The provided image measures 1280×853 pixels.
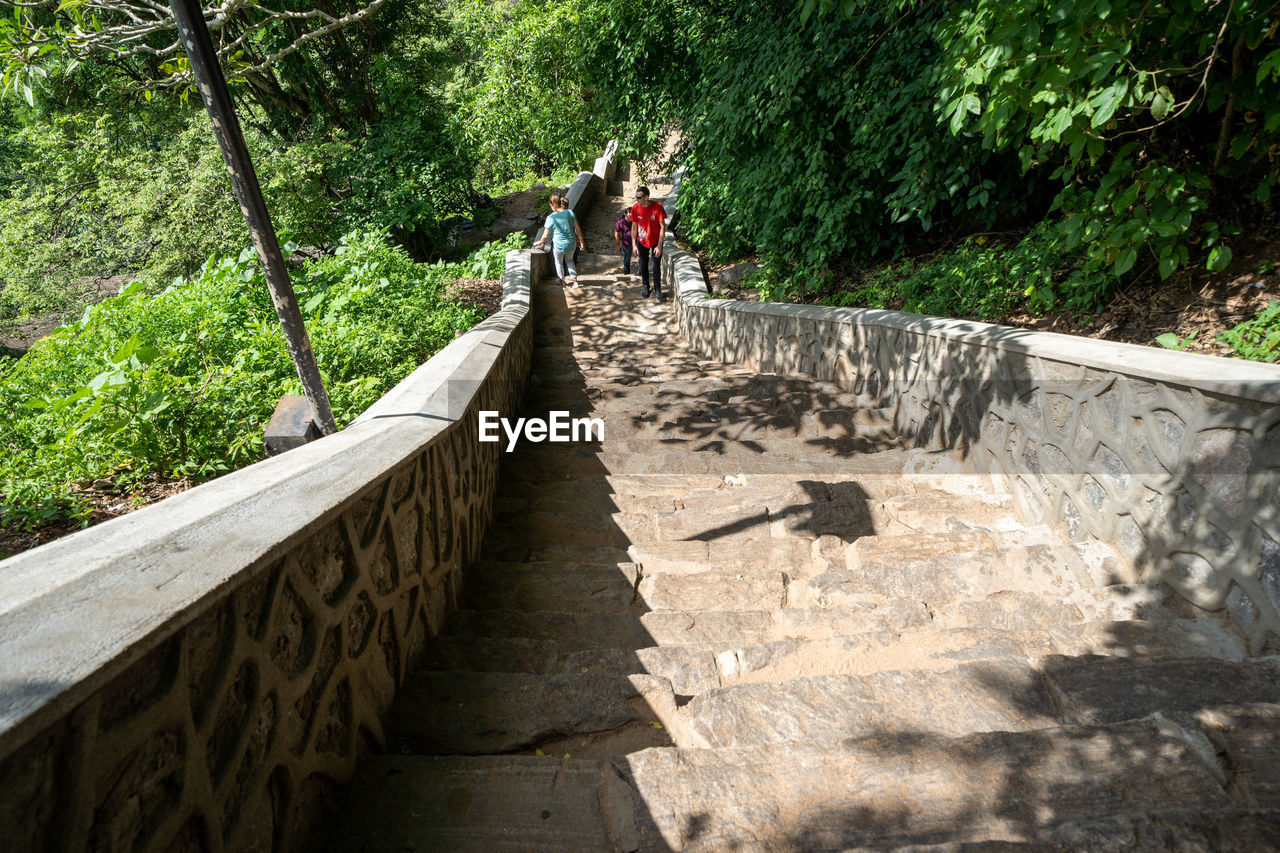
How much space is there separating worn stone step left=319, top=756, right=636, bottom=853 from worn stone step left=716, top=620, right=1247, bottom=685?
0.79m

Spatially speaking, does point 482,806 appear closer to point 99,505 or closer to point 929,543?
point 929,543

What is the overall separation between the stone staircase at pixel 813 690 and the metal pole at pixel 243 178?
4.21 feet


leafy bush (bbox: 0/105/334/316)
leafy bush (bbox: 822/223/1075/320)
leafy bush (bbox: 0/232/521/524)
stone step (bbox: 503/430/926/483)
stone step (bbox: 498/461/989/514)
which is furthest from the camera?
leafy bush (bbox: 0/105/334/316)

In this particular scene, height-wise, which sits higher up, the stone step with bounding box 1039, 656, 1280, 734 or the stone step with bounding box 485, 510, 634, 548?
the stone step with bounding box 1039, 656, 1280, 734

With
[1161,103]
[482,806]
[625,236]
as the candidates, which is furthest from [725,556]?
[625,236]

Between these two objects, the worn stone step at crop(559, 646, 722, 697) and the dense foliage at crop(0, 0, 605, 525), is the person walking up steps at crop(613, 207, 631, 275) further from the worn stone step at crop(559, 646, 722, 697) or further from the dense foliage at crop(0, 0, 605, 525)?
the worn stone step at crop(559, 646, 722, 697)

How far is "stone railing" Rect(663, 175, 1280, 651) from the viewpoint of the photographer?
7.89 feet

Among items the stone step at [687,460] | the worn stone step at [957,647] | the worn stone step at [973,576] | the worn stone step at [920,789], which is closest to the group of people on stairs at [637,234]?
the stone step at [687,460]

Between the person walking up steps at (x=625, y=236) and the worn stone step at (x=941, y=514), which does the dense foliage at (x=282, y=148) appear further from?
the worn stone step at (x=941, y=514)

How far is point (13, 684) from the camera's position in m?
0.97

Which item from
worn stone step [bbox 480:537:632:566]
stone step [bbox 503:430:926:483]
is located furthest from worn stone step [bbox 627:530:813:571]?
stone step [bbox 503:430:926:483]

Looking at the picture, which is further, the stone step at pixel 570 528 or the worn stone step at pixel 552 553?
the stone step at pixel 570 528

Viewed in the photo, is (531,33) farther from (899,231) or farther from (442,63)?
(899,231)

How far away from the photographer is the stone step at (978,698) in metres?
1.99
